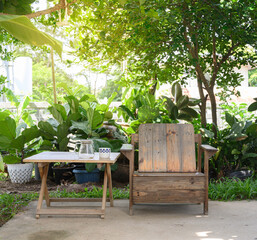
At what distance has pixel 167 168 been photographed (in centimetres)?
385

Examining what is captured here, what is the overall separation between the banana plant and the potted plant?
6.52 ft

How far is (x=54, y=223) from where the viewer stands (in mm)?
3326

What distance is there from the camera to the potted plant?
5.05 m

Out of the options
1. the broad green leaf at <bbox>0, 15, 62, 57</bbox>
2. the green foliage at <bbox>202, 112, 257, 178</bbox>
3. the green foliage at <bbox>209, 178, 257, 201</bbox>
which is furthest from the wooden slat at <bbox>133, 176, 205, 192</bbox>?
the broad green leaf at <bbox>0, 15, 62, 57</bbox>

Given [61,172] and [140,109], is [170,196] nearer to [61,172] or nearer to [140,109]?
[140,109]

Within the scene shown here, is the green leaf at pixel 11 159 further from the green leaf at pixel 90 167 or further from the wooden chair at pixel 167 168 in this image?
the wooden chair at pixel 167 168

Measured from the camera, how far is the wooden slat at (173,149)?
3.85m

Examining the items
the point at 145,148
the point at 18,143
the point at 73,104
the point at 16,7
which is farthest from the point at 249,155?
the point at 16,7

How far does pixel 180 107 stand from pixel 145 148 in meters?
1.94

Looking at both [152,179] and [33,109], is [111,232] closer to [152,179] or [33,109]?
[152,179]

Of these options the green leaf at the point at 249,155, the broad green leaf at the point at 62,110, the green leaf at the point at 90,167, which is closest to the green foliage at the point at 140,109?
the broad green leaf at the point at 62,110

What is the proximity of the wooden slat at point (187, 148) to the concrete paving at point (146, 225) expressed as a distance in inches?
18.0

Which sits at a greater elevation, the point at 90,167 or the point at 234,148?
the point at 234,148

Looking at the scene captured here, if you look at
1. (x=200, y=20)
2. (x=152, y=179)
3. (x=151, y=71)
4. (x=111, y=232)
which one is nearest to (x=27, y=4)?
(x=111, y=232)
